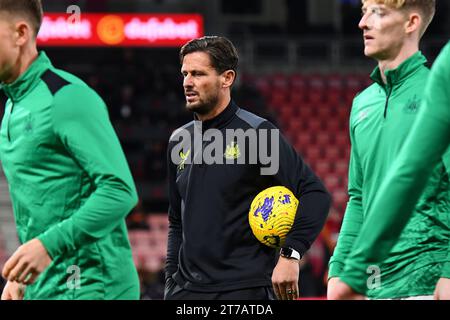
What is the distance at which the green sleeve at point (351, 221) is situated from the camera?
161 inches

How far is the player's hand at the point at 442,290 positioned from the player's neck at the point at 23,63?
5.55 ft

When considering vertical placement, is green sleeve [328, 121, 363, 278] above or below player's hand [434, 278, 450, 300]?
above

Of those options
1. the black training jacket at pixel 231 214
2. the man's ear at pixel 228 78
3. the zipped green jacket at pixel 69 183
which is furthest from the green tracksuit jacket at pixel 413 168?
the man's ear at pixel 228 78

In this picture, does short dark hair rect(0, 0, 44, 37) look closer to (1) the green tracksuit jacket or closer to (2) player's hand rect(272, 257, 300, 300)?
(2) player's hand rect(272, 257, 300, 300)

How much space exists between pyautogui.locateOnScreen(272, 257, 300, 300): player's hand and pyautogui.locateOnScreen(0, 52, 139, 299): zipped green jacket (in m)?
0.87

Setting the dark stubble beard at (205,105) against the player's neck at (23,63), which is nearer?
the player's neck at (23,63)

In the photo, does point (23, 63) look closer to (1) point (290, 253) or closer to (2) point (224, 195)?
(2) point (224, 195)

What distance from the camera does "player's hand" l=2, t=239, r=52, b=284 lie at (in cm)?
329

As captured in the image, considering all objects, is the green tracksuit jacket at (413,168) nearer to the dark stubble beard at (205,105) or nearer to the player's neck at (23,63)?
the player's neck at (23,63)

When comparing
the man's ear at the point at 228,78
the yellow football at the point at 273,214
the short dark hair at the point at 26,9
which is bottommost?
the yellow football at the point at 273,214

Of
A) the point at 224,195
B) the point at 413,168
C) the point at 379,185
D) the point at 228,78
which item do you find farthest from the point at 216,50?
the point at 413,168

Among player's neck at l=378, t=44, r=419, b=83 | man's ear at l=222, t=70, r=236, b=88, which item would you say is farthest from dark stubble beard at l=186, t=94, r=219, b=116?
player's neck at l=378, t=44, r=419, b=83
